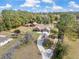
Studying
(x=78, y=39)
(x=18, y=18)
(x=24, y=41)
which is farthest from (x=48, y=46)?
(x=18, y=18)

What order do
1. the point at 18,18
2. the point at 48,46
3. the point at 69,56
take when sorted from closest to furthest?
the point at 69,56 → the point at 48,46 → the point at 18,18

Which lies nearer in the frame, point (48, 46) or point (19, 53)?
point (19, 53)

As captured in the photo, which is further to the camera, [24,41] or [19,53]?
[24,41]

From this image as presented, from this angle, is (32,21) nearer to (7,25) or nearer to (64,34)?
(7,25)

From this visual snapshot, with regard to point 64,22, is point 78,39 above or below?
below

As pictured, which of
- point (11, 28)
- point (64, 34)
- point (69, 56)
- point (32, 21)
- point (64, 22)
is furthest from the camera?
point (32, 21)

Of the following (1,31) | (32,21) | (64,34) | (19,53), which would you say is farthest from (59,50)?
(32,21)

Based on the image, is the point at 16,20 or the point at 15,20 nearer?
the point at 15,20

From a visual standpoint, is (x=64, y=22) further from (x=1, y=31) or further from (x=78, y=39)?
(x=1, y=31)

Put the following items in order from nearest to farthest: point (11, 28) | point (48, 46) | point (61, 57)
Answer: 1. point (61, 57)
2. point (48, 46)
3. point (11, 28)
